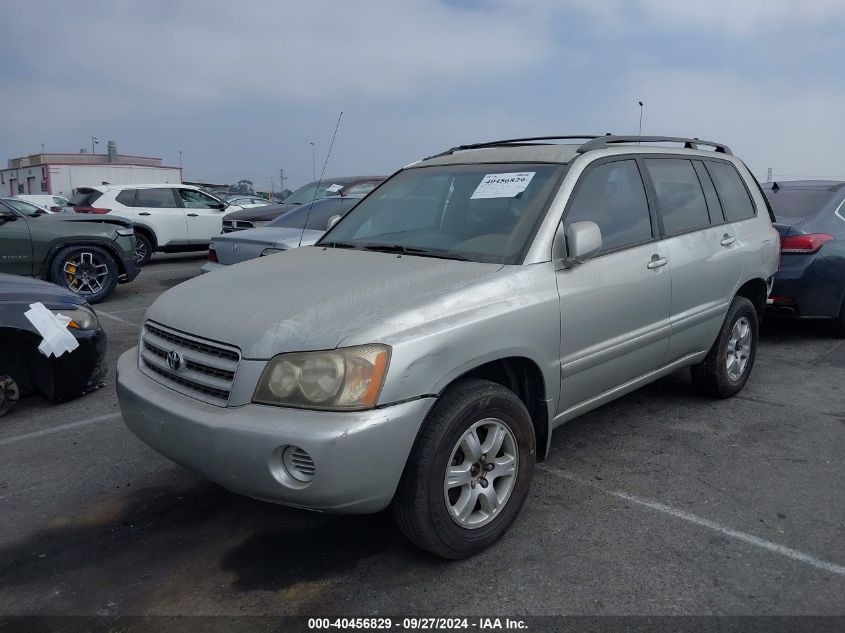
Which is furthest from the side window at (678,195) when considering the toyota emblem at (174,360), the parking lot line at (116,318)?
the parking lot line at (116,318)

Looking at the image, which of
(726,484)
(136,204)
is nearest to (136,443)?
(726,484)

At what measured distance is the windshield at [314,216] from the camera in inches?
329

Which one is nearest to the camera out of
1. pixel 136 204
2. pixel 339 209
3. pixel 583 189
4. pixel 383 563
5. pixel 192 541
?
pixel 383 563

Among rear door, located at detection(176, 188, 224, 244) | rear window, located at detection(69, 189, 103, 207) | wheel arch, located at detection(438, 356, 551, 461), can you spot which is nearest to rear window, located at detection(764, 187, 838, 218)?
wheel arch, located at detection(438, 356, 551, 461)

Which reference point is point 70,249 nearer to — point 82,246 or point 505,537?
point 82,246

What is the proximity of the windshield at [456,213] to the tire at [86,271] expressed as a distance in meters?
6.30

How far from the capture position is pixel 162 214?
13.4 metres

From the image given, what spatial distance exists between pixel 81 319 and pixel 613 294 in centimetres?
362

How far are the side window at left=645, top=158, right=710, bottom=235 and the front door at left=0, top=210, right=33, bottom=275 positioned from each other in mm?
7864

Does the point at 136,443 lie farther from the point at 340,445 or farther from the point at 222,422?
the point at 340,445

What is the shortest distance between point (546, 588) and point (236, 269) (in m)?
2.19

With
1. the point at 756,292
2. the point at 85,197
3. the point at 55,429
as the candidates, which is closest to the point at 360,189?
the point at 85,197

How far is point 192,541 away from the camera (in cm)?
318

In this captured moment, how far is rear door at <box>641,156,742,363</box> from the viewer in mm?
4195
